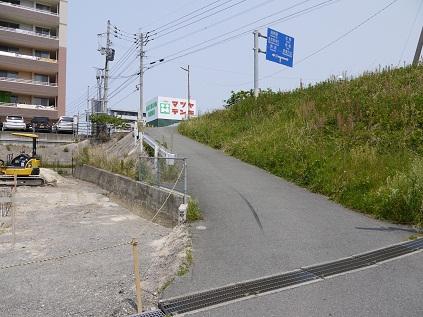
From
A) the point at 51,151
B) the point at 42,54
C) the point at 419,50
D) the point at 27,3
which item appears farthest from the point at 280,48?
the point at 27,3

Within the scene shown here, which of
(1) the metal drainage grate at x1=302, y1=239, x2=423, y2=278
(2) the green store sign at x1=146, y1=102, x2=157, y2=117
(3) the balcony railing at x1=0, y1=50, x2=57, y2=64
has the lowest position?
(1) the metal drainage grate at x1=302, y1=239, x2=423, y2=278

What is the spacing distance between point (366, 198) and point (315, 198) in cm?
145

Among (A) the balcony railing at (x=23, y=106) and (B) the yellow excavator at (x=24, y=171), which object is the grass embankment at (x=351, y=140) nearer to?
(B) the yellow excavator at (x=24, y=171)

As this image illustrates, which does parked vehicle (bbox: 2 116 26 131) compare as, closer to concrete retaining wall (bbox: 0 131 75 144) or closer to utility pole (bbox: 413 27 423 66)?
concrete retaining wall (bbox: 0 131 75 144)

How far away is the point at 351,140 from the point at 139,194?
730cm

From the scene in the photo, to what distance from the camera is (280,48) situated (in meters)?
24.4

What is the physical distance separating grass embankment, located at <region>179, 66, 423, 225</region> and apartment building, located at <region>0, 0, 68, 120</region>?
30523mm

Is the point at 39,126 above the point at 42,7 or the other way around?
the other way around

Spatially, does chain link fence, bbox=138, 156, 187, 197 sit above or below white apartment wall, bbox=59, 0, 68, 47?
below

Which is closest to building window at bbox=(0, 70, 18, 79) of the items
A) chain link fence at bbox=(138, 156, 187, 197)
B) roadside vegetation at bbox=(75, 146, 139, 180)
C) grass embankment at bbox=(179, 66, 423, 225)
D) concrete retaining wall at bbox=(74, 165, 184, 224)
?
roadside vegetation at bbox=(75, 146, 139, 180)

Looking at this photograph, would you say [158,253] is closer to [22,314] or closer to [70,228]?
[22,314]

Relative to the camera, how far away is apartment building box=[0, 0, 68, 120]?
43.7 m

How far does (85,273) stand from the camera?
23.9ft

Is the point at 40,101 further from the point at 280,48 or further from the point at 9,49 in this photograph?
the point at 280,48
